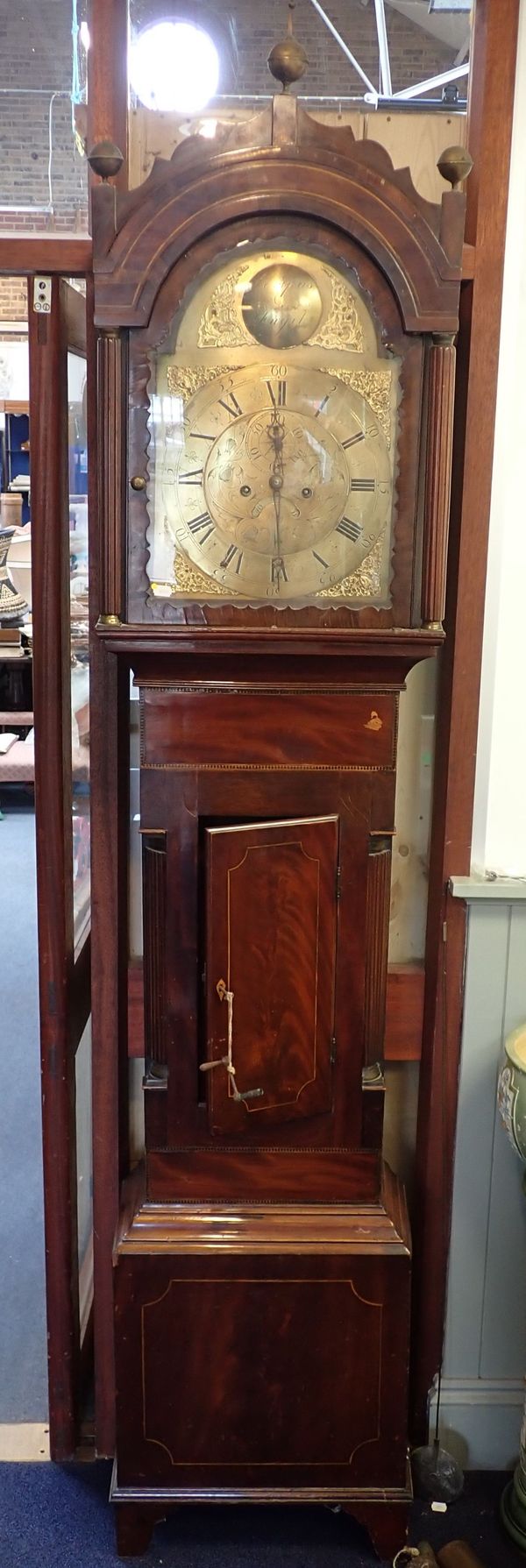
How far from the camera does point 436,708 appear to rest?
1786 mm

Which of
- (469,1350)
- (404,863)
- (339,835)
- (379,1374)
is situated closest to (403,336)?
(339,835)

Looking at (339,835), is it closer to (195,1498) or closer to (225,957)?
(225,957)

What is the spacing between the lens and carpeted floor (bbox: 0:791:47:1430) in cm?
217

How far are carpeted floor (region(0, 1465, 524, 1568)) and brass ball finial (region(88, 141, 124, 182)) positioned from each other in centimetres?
191

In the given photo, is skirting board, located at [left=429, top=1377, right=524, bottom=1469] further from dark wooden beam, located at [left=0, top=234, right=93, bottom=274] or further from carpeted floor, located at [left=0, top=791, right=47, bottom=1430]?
dark wooden beam, located at [left=0, top=234, right=93, bottom=274]

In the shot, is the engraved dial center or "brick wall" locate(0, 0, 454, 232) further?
"brick wall" locate(0, 0, 454, 232)

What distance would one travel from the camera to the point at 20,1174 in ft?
9.31

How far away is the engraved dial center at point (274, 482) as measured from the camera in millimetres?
1424

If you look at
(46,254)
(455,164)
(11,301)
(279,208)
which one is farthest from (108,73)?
(11,301)

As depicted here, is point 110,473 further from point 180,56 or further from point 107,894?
point 180,56

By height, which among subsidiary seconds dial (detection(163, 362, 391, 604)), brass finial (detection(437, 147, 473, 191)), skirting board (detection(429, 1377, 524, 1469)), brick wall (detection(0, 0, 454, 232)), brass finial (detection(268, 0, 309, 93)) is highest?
brick wall (detection(0, 0, 454, 232))

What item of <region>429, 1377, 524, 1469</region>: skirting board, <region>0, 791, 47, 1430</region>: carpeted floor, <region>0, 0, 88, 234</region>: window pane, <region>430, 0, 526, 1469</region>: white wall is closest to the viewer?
<region>430, 0, 526, 1469</region>: white wall

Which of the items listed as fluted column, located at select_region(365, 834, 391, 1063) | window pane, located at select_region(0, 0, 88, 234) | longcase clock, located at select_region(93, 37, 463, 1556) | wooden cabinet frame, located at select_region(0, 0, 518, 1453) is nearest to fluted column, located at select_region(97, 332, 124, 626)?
longcase clock, located at select_region(93, 37, 463, 1556)

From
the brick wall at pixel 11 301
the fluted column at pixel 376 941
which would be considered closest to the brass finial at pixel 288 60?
the fluted column at pixel 376 941
